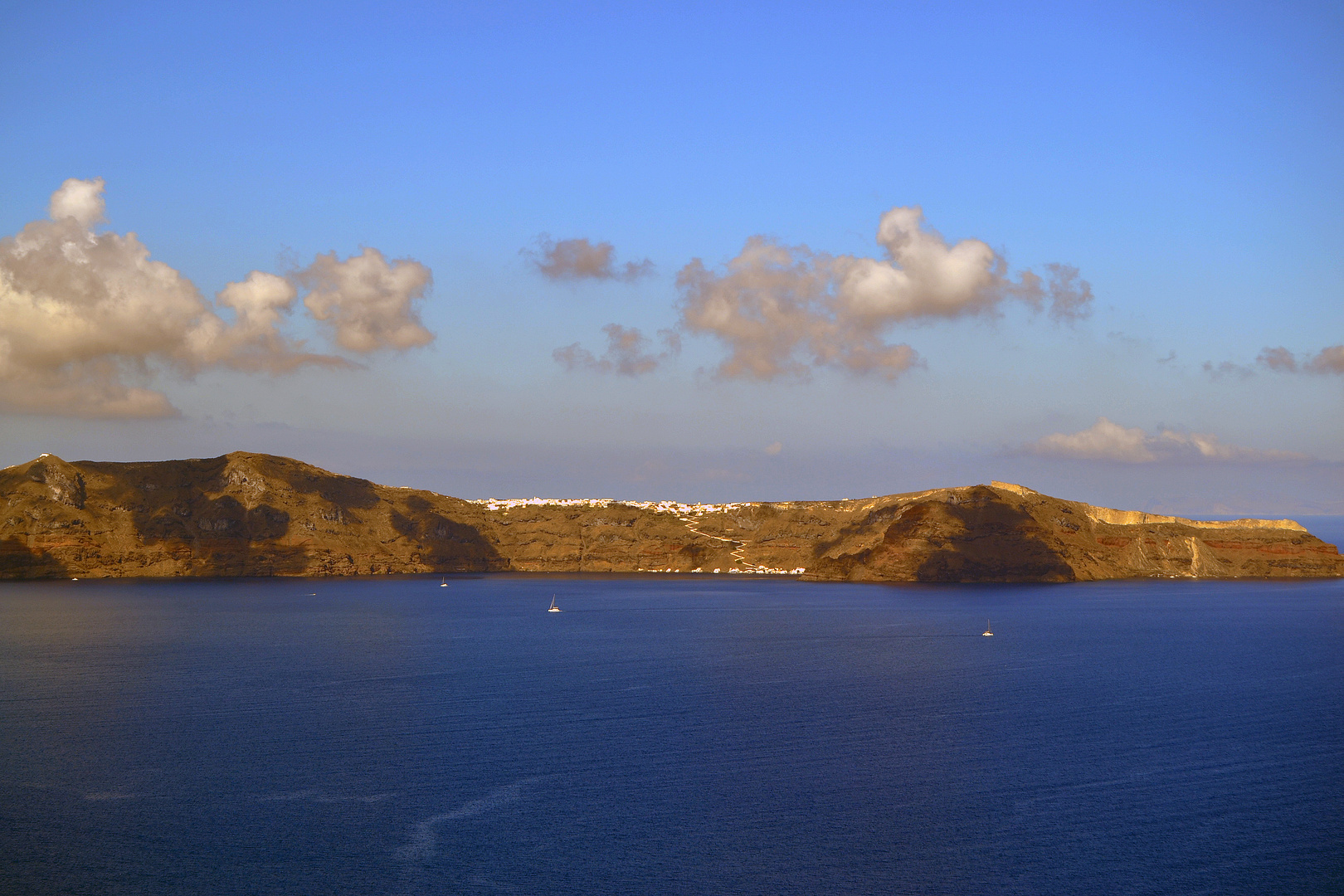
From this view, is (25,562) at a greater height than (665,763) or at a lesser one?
greater

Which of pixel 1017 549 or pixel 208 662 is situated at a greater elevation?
pixel 1017 549

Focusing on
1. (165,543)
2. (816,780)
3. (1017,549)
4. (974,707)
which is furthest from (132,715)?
(1017,549)

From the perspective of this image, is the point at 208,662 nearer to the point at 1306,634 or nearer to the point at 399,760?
→ the point at 399,760

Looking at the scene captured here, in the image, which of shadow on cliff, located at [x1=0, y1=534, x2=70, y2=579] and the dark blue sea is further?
shadow on cliff, located at [x1=0, y1=534, x2=70, y2=579]

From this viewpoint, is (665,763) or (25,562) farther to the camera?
(25,562)

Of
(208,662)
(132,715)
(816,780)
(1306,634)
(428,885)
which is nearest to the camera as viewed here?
(428,885)

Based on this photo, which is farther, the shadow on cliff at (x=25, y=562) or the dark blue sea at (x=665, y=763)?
the shadow on cliff at (x=25, y=562)

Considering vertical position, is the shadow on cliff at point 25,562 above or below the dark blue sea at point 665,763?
above

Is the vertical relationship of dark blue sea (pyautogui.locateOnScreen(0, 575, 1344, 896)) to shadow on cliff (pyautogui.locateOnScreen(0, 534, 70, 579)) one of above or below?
below
